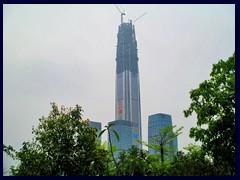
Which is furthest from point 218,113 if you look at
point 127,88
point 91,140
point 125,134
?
point 127,88

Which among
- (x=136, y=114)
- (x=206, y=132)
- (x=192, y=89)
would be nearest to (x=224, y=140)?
(x=206, y=132)

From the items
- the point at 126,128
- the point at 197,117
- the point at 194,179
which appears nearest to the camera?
the point at 194,179

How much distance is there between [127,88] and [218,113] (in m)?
151

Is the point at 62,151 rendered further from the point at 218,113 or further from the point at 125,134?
the point at 125,134

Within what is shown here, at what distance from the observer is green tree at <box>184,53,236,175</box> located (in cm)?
1017

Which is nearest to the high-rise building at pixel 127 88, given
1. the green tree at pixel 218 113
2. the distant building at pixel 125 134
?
the distant building at pixel 125 134

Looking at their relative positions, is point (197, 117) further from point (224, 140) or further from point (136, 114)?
point (136, 114)

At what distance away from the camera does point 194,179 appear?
539cm

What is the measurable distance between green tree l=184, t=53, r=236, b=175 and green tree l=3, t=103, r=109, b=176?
353cm

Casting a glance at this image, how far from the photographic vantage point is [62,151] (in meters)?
9.98

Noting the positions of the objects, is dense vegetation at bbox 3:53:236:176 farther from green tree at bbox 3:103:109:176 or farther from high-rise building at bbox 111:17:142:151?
high-rise building at bbox 111:17:142:151

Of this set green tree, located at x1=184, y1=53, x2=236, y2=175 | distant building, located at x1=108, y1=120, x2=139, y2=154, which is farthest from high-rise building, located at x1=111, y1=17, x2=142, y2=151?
green tree, located at x1=184, y1=53, x2=236, y2=175
